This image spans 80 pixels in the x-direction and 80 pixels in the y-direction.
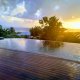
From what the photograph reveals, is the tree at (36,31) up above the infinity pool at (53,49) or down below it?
above

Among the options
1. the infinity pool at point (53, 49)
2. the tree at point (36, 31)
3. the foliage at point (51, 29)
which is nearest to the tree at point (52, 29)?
the foliage at point (51, 29)

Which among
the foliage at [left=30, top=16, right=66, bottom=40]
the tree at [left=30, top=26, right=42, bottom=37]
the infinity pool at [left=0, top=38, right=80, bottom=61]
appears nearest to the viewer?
the infinity pool at [left=0, top=38, right=80, bottom=61]

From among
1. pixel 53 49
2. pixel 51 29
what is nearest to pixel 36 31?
pixel 51 29

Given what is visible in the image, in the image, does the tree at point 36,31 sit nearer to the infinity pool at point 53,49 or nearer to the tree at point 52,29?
the tree at point 52,29

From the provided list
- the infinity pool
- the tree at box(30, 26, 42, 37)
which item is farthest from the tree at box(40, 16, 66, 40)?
the infinity pool

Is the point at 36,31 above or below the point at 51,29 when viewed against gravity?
below

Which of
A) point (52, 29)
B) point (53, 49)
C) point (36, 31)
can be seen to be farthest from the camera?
point (36, 31)

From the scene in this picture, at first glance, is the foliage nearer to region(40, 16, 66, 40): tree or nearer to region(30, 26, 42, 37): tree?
region(40, 16, 66, 40): tree

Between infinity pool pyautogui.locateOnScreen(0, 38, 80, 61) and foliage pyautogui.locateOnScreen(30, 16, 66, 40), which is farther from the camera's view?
foliage pyautogui.locateOnScreen(30, 16, 66, 40)

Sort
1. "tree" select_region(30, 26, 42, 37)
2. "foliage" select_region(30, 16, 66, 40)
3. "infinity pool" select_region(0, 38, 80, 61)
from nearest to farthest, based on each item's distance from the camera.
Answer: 1. "infinity pool" select_region(0, 38, 80, 61)
2. "foliage" select_region(30, 16, 66, 40)
3. "tree" select_region(30, 26, 42, 37)

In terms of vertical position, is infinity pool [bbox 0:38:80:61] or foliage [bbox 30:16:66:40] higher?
foliage [bbox 30:16:66:40]

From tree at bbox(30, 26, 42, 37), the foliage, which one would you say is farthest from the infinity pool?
tree at bbox(30, 26, 42, 37)

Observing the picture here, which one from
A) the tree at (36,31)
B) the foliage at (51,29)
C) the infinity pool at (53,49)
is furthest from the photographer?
the tree at (36,31)

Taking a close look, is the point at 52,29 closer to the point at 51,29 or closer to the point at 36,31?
the point at 51,29
